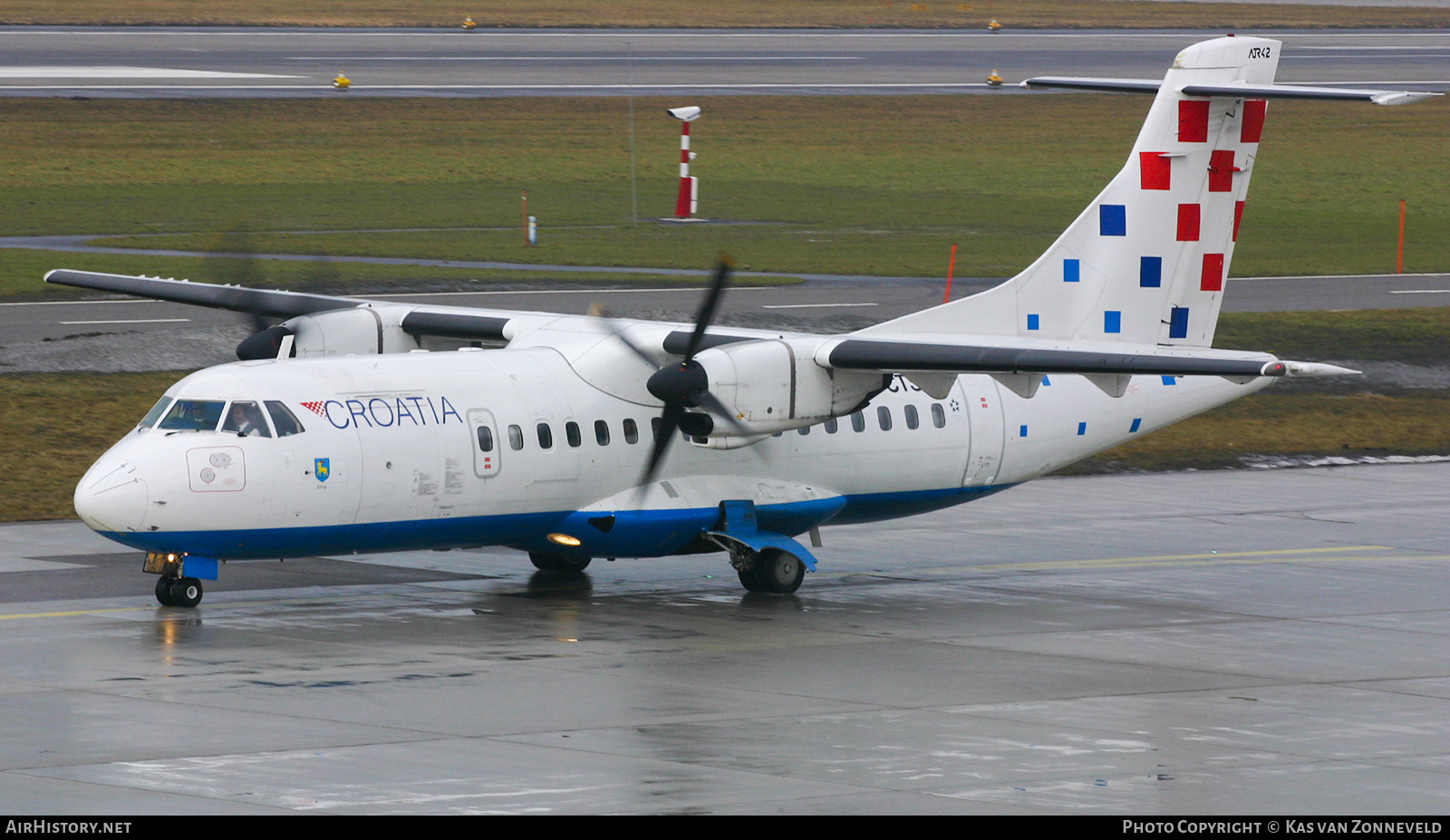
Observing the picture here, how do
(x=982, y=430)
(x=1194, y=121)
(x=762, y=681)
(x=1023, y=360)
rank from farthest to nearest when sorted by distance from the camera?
(x=1194, y=121) < (x=982, y=430) < (x=1023, y=360) < (x=762, y=681)

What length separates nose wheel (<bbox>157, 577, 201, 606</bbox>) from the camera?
2008 cm

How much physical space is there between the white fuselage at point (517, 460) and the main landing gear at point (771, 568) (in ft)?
1.76

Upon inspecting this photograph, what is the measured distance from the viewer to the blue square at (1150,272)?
25.1 meters

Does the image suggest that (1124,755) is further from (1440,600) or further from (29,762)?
(1440,600)

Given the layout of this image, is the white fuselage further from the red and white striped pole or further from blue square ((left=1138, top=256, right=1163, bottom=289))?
the red and white striped pole

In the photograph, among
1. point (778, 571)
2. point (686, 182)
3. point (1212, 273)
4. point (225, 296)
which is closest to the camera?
point (778, 571)

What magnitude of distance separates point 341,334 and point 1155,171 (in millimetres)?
10184

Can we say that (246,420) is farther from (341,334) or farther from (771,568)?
(771,568)

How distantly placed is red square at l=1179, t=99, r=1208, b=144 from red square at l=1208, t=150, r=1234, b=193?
0.28 m

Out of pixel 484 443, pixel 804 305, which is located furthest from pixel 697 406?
pixel 804 305

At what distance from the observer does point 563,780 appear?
13.8 m

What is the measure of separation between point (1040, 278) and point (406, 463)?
8568 mm

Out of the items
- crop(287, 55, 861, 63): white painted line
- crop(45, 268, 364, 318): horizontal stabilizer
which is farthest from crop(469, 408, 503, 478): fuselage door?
crop(287, 55, 861, 63): white painted line

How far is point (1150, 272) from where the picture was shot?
25125mm
